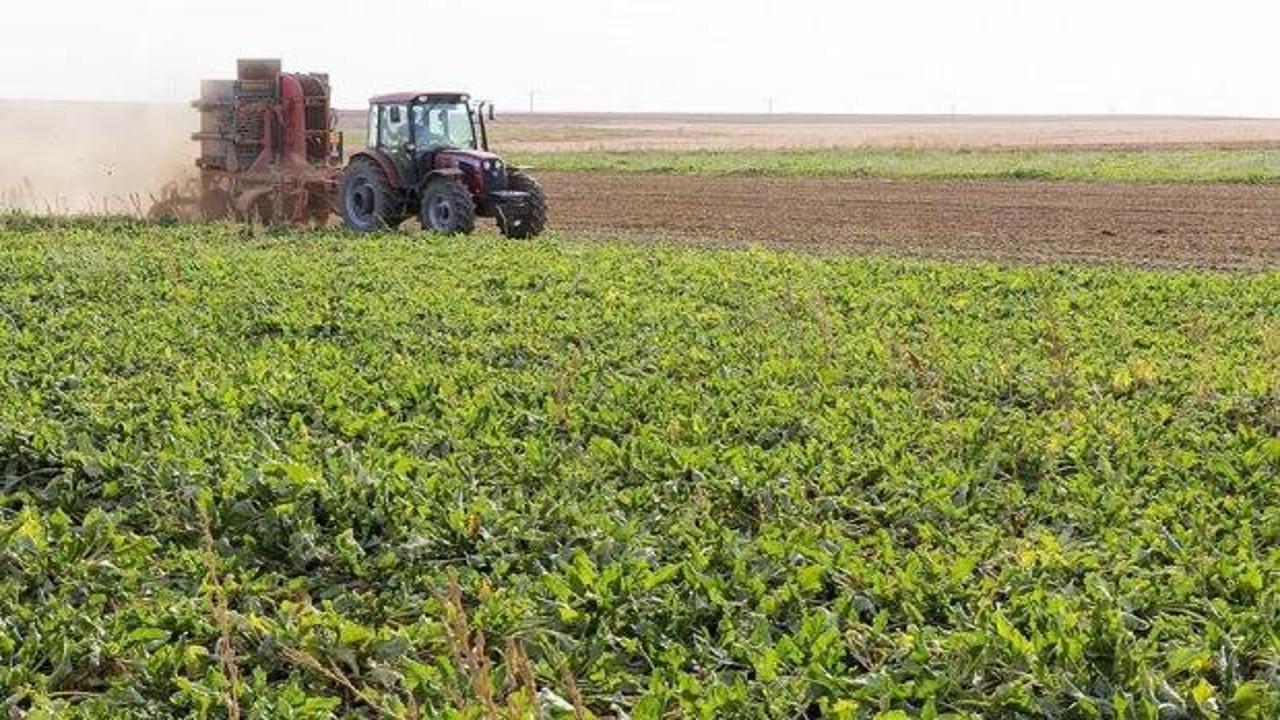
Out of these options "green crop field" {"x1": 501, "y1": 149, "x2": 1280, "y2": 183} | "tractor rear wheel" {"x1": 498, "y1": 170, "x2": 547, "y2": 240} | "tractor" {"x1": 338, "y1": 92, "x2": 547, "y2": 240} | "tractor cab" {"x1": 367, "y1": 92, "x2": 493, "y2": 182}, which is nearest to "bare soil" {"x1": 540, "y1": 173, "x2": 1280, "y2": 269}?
"green crop field" {"x1": 501, "y1": 149, "x2": 1280, "y2": 183}

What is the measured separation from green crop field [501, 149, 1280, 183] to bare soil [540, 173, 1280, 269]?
2.49 metres

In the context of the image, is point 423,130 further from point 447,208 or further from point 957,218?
point 957,218

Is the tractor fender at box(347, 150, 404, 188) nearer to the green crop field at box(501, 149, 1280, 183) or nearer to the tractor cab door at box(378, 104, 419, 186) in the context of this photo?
the tractor cab door at box(378, 104, 419, 186)

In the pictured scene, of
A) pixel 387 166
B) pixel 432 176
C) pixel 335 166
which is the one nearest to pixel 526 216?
pixel 432 176

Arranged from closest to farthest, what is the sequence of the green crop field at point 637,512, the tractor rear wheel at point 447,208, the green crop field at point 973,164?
the green crop field at point 637,512 → the tractor rear wheel at point 447,208 → the green crop field at point 973,164

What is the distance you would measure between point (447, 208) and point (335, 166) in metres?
3.51

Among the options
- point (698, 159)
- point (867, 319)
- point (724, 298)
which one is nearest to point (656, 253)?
point (724, 298)

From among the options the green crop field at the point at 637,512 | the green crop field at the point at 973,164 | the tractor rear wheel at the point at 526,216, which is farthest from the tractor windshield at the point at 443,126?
the green crop field at the point at 973,164

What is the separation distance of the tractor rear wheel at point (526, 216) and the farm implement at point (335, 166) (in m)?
0.01

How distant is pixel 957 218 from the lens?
88.7 feet

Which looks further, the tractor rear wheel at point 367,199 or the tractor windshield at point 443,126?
the tractor windshield at point 443,126

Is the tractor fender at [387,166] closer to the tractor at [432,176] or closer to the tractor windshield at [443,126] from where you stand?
the tractor at [432,176]

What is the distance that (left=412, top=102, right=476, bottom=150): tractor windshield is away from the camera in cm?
2073

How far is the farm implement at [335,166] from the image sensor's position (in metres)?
20.4
